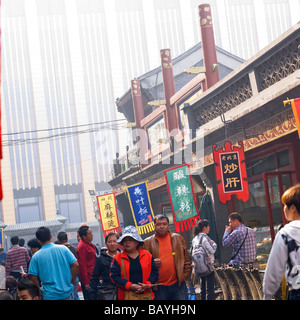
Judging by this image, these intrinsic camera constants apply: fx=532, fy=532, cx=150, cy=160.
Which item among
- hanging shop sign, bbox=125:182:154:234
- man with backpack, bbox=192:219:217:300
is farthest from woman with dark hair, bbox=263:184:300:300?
hanging shop sign, bbox=125:182:154:234

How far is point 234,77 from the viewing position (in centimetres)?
1116

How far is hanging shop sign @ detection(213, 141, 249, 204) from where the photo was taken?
986 centimetres

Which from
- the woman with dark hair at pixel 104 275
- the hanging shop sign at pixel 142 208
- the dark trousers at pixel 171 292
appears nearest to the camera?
the dark trousers at pixel 171 292

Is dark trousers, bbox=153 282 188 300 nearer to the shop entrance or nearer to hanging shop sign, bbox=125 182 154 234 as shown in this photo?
the shop entrance

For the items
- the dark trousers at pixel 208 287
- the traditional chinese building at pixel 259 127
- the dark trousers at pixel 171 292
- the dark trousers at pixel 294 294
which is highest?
the traditional chinese building at pixel 259 127

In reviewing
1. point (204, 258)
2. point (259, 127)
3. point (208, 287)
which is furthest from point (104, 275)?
point (259, 127)

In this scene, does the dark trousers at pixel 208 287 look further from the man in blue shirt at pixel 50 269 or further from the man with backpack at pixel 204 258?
the man in blue shirt at pixel 50 269

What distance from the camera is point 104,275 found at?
699 centimetres

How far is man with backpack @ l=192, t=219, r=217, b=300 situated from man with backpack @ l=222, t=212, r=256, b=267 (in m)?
0.30

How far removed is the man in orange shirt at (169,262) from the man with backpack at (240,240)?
248 cm

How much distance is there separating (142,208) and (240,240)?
7.39 meters

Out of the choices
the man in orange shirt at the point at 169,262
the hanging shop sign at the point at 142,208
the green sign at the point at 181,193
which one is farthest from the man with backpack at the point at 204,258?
the hanging shop sign at the point at 142,208

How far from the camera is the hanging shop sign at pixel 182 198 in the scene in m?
12.3
